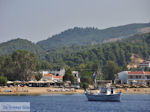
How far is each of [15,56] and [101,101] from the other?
197 feet

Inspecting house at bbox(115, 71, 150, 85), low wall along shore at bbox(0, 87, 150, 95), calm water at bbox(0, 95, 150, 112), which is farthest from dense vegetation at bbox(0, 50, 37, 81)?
calm water at bbox(0, 95, 150, 112)

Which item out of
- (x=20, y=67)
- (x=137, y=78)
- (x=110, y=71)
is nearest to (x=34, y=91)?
(x=20, y=67)

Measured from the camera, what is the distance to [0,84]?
128875 mm

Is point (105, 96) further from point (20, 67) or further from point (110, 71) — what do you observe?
point (110, 71)

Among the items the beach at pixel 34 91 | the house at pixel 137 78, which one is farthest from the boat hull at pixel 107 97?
the house at pixel 137 78

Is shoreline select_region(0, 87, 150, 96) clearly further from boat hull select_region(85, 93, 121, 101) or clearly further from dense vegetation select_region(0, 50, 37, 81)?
boat hull select_region(85, 93, 121, 101)

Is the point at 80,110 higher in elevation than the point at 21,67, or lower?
lower

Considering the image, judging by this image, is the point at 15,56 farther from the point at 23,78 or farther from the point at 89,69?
the point at 89,69

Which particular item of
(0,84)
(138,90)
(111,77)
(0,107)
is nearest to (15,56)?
(0,84)

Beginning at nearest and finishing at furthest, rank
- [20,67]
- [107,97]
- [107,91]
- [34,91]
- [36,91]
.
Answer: [107,97] → [107,91] → [34,91] → [36,91] → [20,67]

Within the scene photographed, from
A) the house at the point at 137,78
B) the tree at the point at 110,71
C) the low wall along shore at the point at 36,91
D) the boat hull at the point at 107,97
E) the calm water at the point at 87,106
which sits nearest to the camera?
the calm water at the point at 87,106

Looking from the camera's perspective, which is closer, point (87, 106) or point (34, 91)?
point (87, 106)

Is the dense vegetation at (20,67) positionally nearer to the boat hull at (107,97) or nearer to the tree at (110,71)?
the tree at (110,71)

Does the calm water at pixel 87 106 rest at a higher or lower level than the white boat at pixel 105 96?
lower
